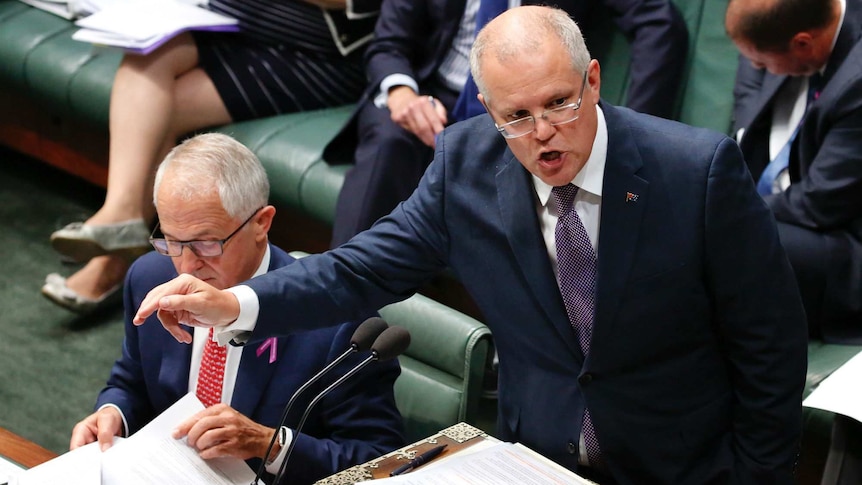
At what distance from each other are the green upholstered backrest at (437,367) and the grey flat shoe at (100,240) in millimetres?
1365

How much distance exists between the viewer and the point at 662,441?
187cm

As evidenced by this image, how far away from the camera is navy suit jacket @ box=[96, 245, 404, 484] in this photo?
1941 millimetres

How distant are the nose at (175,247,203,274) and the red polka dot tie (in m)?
0.12

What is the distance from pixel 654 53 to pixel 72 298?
1817 mm

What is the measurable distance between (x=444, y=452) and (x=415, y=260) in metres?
0.34

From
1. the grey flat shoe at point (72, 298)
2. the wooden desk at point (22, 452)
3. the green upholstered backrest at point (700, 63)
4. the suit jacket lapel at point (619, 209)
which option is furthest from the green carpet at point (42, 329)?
the suit jacket lapel at point (619, 209)

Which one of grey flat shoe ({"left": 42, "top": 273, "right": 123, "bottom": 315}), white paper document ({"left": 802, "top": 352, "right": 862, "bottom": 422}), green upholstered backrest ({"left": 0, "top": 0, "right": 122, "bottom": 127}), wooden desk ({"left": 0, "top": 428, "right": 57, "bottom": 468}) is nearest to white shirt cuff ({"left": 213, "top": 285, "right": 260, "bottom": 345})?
wooden desk ({"left": 0, "top": 428, "right": 57, "bottom": 468})

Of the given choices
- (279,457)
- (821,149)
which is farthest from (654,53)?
(279,457)

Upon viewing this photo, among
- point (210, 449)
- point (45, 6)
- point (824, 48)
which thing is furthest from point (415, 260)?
point (45, 6)

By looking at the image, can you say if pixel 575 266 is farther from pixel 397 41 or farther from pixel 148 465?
pixel 397 41

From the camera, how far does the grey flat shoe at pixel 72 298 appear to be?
11.4ft

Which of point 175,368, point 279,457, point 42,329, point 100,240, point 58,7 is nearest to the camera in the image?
point 279,457

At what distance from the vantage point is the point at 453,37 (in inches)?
128

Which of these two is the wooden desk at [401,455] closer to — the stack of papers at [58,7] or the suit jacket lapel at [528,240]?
the suit jacket lapel at [528,240]
